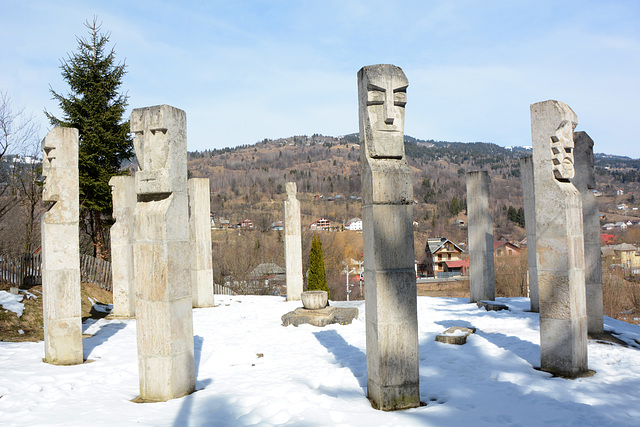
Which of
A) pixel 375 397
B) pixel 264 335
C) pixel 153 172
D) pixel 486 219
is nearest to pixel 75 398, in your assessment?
pixel 153 172

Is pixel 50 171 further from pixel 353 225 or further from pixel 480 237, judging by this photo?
pixel 353 225

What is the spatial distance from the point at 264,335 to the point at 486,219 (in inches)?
314

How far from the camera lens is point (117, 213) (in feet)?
42.1

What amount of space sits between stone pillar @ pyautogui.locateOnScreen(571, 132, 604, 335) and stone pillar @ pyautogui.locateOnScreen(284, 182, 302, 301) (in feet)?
31.3

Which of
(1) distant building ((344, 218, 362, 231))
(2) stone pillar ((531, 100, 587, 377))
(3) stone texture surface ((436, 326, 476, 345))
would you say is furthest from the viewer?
(1) distant building ((344, 218, 362, 231))

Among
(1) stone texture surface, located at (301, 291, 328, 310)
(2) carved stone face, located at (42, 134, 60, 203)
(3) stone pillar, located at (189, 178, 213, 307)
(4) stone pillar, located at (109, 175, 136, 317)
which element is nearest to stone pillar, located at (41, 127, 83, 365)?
(2) carved stone face, located at (42, 134, 60, 203)

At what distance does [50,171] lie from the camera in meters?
8.28

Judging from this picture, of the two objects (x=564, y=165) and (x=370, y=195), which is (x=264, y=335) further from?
(x=564, y=165)

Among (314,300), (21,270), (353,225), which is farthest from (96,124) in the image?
(353,225)

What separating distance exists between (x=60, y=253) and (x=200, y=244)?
6939 millimetres

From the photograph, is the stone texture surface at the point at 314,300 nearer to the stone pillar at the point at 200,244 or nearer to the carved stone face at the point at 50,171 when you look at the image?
the stone pillar at the point at 200,244

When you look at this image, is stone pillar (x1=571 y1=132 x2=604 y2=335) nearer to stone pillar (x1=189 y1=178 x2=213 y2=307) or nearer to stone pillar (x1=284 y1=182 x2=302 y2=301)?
stone pillar (x1=284 y1=182 x2=302 y2=301)

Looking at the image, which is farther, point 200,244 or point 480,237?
point 200,244

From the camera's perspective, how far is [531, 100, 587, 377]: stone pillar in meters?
6.72
